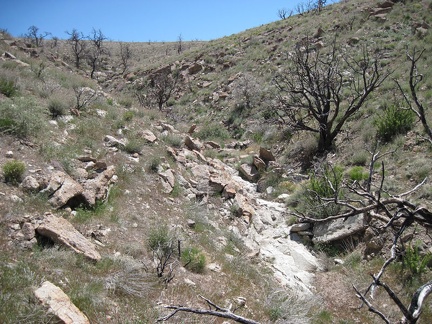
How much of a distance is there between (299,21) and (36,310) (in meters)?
25.4

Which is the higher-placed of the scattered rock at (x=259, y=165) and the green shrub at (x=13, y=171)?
the green shrub at (x=13, y=171)

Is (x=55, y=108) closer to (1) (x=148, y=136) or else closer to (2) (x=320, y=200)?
(1) (x=148, y=136)

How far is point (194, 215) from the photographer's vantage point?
6059 millimetres

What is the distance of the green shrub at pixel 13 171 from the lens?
4.46 m

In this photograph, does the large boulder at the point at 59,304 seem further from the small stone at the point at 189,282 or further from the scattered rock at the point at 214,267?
the scattered rock at the point at 214,267

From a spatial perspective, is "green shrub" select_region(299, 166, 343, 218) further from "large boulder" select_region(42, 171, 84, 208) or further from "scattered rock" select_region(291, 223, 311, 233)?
"large boulder" select_region(42, 171, 84, 208)

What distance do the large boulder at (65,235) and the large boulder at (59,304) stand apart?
0.82 meters

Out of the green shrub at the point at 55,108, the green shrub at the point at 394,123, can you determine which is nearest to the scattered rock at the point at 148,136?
the green shrub at the point at 55,108

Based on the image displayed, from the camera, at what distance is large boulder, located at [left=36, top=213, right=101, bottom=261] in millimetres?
3754

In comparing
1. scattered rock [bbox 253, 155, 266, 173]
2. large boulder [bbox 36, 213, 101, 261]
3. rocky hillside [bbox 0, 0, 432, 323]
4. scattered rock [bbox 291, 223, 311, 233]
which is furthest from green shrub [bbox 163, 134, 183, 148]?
large boulder [bbox 36, 213, 101, 261]

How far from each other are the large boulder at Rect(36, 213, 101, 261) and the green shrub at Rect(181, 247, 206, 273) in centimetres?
124

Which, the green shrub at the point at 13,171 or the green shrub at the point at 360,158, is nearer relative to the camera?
the green shrub at the point at 13,171

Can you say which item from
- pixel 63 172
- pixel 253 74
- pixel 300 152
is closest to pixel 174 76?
pixel 253 74

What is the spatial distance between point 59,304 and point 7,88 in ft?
19.5
